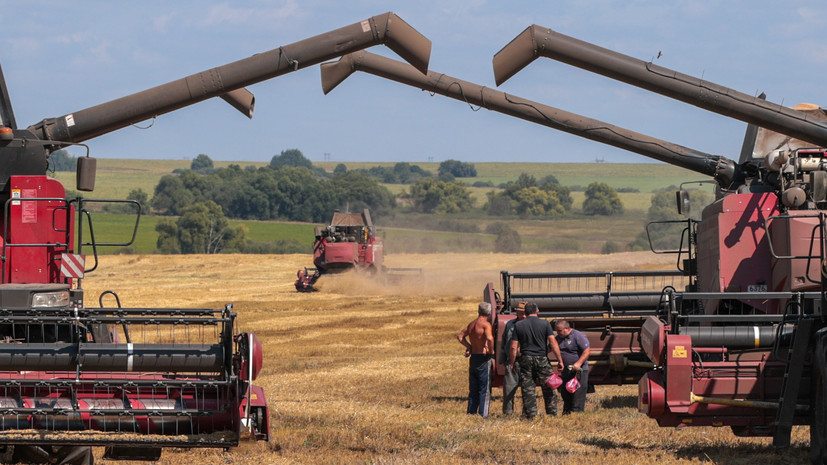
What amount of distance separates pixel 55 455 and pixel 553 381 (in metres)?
5.69

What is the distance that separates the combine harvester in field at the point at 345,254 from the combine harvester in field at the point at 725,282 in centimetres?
2663

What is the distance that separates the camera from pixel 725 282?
447 inches

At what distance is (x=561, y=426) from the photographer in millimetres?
11305

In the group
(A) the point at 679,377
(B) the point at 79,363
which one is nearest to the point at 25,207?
(B) the point at 79,363

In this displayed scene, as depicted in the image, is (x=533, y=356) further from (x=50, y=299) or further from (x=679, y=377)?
(x=50, y=299)

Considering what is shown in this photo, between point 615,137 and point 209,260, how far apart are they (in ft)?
176

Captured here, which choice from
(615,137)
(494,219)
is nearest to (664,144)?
(615,137)

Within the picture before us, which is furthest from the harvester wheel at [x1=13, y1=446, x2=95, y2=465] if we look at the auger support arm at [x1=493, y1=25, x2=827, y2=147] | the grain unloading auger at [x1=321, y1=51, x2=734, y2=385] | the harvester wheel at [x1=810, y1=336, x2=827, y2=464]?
the auger support arm at [x1=493, y1=25, x2=827, y2=147]

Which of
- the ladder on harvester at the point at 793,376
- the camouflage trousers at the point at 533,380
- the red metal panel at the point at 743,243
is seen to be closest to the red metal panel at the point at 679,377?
the ladder on harvester at the point at 793,376

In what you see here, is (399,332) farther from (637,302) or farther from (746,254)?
(746,254)

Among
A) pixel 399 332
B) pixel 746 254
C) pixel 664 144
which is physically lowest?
pixel 399 332

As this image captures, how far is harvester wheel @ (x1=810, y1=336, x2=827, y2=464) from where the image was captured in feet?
26.2

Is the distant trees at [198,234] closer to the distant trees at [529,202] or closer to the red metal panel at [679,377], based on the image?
the distant trees at [529,202]

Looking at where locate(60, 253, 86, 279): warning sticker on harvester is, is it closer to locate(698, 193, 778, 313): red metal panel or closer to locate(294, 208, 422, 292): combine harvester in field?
locate(698, 193, 778, 313): red metal panel
